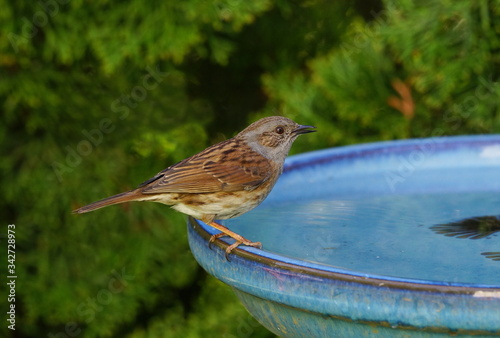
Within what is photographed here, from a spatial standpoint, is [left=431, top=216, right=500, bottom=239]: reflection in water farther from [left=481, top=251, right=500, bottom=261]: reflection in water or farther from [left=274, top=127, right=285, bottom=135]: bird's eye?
[left=274, top=127, right=285, bottom=135]: bird's eye

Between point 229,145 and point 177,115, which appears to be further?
point 177,115

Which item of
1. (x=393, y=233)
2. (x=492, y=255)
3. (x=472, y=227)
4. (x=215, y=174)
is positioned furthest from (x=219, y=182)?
(x=492, y=255)

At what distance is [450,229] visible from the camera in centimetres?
334

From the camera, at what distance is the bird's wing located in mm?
3594

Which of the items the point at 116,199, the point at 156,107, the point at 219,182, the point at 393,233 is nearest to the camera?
the point at 393,233

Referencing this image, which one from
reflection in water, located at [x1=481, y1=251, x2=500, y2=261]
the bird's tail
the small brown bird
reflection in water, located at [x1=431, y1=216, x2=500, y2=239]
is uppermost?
the bird's tail

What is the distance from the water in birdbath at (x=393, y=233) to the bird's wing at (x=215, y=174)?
0.59ft

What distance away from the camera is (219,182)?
3660 mm

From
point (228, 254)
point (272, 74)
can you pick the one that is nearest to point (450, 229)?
point (228, 254)

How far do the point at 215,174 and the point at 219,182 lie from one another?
0.05m

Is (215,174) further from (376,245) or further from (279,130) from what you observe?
(376,245)

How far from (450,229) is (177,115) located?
264cm

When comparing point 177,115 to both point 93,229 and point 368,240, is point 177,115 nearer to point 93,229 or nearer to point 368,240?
point 93,229

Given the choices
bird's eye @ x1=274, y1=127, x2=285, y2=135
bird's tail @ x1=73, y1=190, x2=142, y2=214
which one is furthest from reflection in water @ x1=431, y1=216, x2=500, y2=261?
bird's tail @ x1=73, y1=190, x2=142, y2=214
